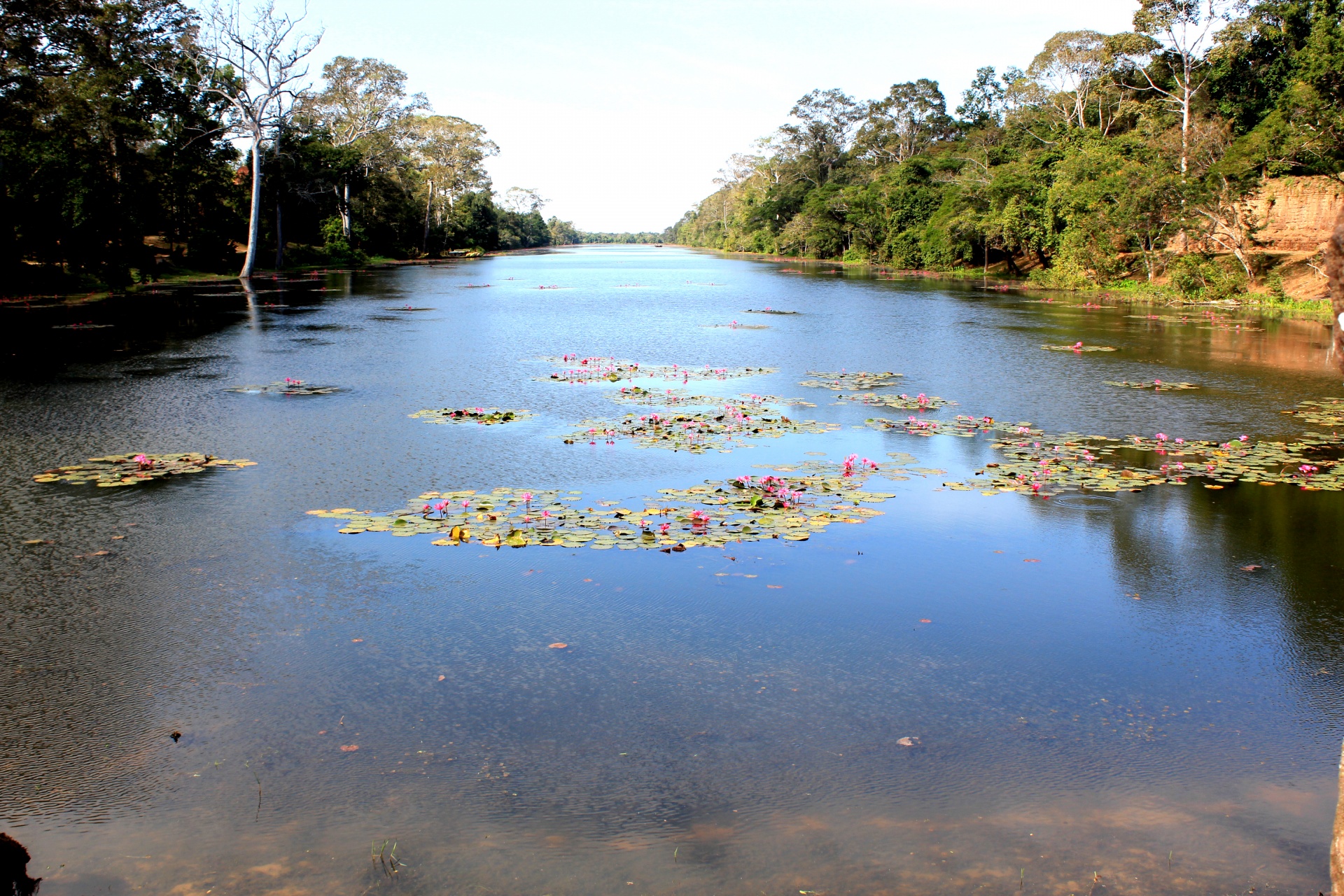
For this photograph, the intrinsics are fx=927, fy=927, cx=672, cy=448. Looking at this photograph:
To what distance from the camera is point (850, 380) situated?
1425 centimetres

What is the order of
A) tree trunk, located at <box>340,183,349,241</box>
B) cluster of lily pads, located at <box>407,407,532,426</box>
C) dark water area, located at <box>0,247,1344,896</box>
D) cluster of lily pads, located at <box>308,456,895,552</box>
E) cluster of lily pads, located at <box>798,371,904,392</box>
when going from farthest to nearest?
1. tree trunk, located at <box>340,183,349,241</box>
2. cluster of lily pads, located at <box>798,371,904,392</box>
3. cluster of lily pads, located at <box>407,407,532,426</box>
4. cluster of lily pads, located at <box>308,456,895,552</box>
5. dark water area, located at <box>0,247,1344,896</box>

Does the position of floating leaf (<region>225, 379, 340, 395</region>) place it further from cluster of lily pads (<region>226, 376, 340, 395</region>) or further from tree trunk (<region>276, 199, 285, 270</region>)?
tree trunk (<region>276, 199, 285, 270</region>)

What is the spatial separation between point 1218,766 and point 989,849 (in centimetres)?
131

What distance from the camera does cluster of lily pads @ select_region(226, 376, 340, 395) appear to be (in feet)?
41.2

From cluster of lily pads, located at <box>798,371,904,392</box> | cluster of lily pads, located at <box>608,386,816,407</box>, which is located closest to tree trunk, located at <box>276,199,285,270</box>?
cluster of lily pads, located at <box>798,371,904,392</box>

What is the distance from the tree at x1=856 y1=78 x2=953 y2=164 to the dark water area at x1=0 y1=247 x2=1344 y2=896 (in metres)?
73.1

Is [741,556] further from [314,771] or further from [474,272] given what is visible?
[474,272]

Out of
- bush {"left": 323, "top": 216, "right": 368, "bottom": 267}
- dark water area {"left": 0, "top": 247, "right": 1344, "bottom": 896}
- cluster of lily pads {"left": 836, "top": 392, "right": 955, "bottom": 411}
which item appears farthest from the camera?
bush {"left": 323, "top": 216, "right": 368, "bottom": 267}

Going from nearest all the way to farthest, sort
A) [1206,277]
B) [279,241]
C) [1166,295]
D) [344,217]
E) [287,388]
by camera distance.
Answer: [287,388], [1206,277], [1166,295], [279,241], [344,217]

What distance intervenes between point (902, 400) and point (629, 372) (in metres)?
4.54

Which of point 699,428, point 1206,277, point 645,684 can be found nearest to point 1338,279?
point 645,684

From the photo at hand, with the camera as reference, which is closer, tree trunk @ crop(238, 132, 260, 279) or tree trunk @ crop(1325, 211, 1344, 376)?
tree trunk @ crop(1325, 211, 1344, 376)

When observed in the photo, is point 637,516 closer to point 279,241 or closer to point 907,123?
point 279,241

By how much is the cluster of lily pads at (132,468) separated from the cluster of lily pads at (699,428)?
344 centimetres
